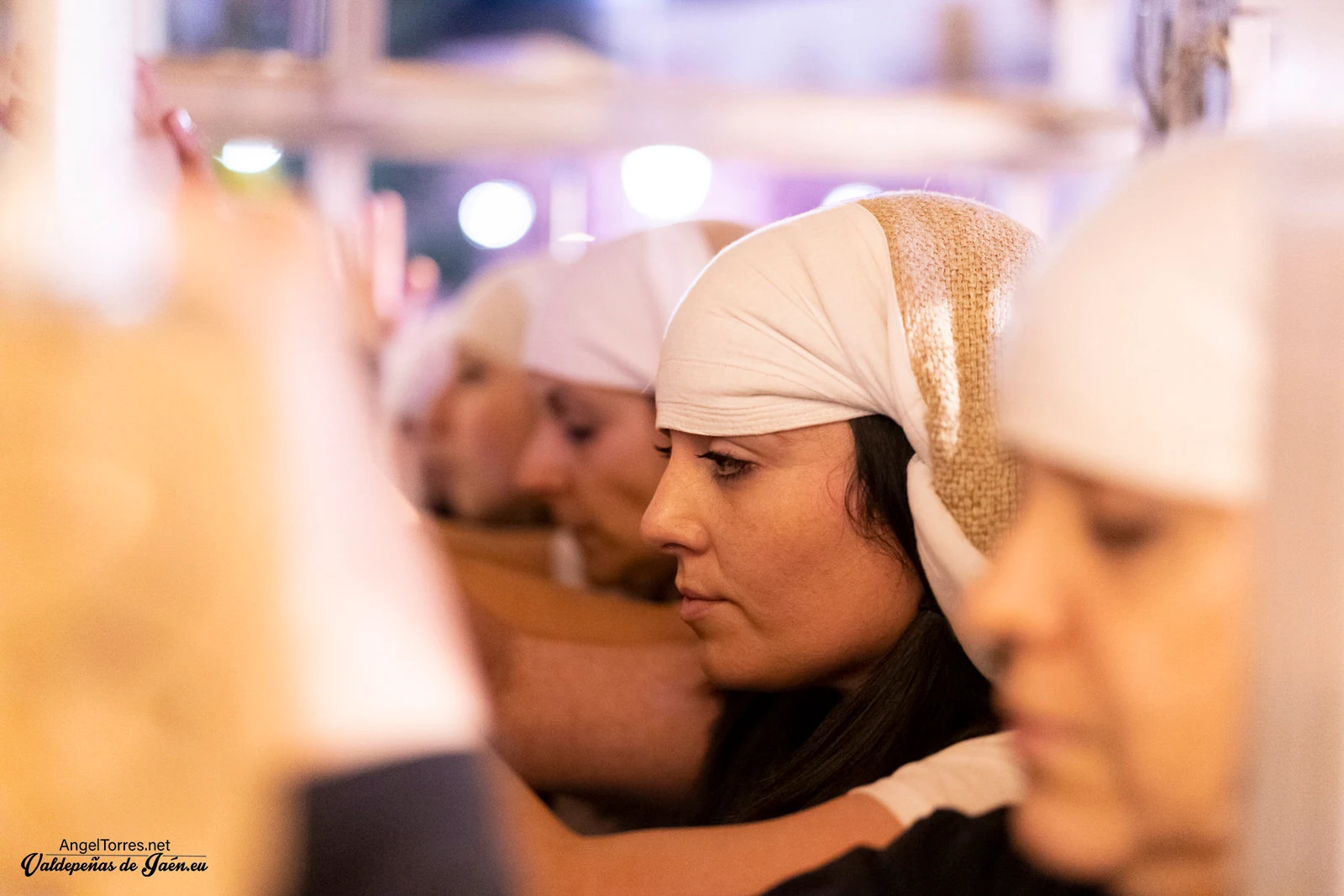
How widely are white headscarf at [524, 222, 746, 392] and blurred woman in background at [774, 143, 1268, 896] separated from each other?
95 cm

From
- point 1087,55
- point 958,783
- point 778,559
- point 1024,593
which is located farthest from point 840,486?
point 1087,55

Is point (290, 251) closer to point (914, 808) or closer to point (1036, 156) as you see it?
point (914, 808)

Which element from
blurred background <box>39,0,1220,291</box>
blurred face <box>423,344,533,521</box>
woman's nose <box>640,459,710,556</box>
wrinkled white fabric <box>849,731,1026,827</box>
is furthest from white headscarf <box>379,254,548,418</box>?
wrinkled white fabric <box>849,731,1026,827</box>

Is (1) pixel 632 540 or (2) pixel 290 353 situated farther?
(1) pixel 632 540

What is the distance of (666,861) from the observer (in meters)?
0.93

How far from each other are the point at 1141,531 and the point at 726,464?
0.56 meters

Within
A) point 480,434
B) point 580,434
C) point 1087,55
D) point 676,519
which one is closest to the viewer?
point 676,519

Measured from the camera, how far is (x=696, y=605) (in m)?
1.14

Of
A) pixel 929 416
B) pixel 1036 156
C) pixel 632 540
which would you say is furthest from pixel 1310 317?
pixel 1036 156

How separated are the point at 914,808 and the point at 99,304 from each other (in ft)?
2.16

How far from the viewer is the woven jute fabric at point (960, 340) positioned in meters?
0.96

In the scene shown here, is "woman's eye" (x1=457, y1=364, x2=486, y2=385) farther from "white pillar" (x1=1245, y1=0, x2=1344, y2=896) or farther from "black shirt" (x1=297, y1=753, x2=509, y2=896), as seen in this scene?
"white pillar" (x1=1245, y1=0, x2=1344, y2=896)

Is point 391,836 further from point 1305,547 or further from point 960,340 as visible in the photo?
point 960,340

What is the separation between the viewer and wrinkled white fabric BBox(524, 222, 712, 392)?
5.21ft
